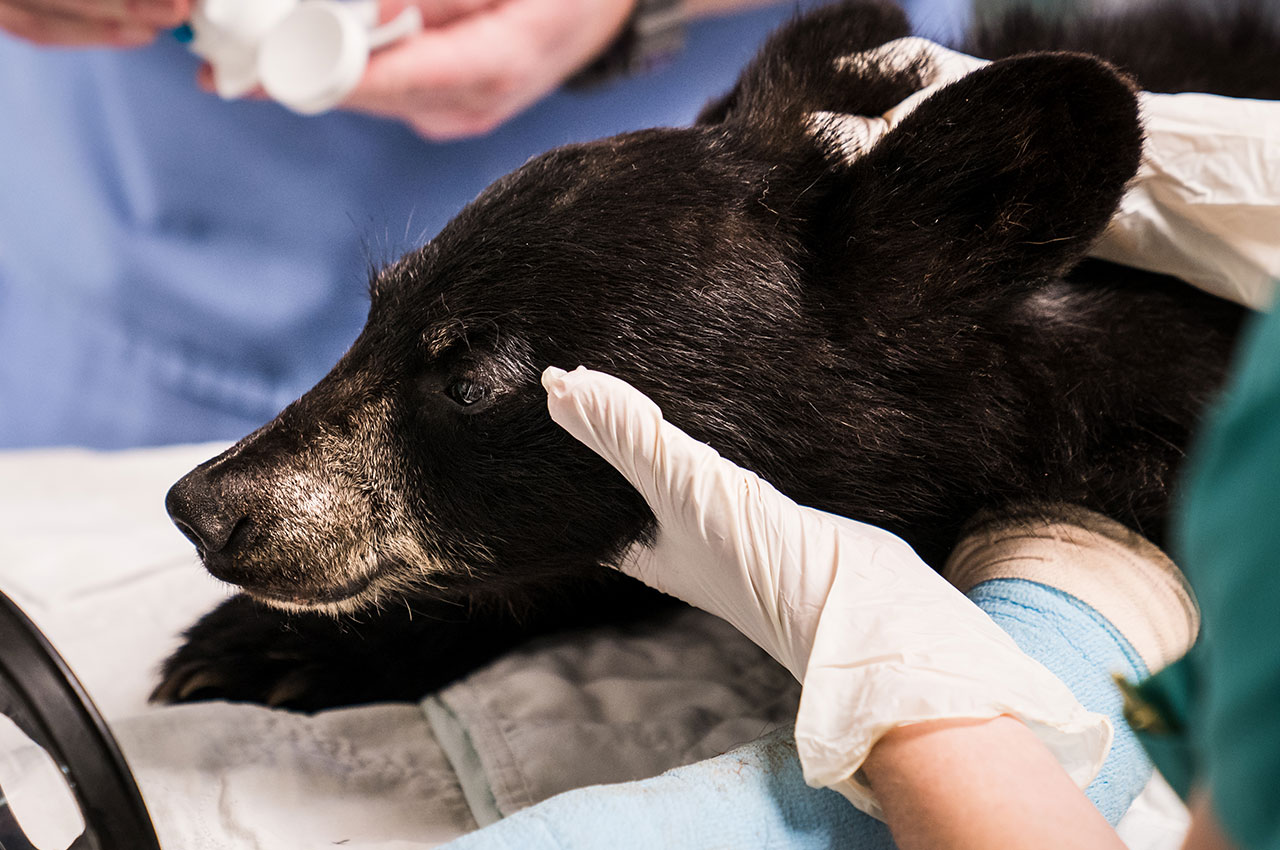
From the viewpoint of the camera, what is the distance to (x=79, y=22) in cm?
174

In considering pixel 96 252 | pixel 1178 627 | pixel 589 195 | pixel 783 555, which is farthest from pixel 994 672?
pixel 96 252

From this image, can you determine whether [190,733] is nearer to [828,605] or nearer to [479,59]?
[828,605]

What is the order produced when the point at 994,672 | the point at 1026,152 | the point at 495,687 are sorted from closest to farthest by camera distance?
the point at 994,672
the point at 1026,152
the point at 495,687

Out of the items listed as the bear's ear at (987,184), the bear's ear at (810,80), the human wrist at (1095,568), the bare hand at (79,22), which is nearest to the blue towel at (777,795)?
the human wrist at (1095,568)

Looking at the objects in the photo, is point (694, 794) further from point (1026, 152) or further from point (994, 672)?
point (1026, 152)

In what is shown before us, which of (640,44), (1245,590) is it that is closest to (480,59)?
(640,44)

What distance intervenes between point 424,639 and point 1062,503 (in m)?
0.79

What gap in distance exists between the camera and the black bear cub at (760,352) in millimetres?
1015

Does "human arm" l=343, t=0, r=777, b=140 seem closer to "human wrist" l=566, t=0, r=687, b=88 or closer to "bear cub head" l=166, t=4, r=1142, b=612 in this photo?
"human wrist" l=566, t=0, r=687, b=88

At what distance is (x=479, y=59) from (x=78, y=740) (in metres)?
1.40

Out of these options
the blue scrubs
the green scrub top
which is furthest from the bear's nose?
the blue scrubs

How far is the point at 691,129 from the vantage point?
114 cm

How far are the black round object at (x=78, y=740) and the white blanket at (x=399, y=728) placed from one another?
27cm

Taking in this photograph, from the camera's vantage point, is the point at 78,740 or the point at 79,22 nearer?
the point at 78,740
